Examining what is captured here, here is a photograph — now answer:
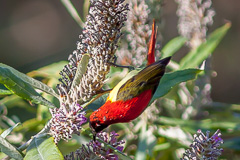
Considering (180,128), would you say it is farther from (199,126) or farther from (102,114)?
(102,114)

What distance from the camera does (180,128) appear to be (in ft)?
4.06

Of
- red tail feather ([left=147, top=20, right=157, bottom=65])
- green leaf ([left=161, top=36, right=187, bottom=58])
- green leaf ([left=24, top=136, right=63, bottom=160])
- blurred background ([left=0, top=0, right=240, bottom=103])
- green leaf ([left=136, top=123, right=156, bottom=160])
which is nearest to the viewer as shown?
green leaf ([left=24, top=136, right=63, bottom=160])

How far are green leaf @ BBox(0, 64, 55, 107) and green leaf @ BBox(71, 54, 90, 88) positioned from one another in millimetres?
72

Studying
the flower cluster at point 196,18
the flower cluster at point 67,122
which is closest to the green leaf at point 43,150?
the flower cluster at point 67,122

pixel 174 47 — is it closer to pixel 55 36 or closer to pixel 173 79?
pixel 173 79

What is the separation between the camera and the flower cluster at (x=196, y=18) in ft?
4.62

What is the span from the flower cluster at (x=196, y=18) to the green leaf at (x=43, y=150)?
0.86m

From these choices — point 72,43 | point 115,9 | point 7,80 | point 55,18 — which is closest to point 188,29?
point 115,9

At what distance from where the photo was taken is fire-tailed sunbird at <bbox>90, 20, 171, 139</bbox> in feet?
2.52

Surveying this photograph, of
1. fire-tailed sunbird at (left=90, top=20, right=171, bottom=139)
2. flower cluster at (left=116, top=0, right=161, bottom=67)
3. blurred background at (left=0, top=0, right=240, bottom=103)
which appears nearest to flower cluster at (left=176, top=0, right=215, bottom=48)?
flower cluster at (left=116, top=0, right=161, bottom=67)

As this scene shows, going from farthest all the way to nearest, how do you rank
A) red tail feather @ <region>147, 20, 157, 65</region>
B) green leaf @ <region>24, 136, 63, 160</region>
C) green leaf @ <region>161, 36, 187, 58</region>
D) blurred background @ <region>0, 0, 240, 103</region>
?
blurred background @ <region>0, 0, 240, 103</region>, green leaf @ <region>161, 36, 187, 58</region>, red tail feather @ <region>147, 20, 157, 65</region>, green leaf @ <region>24, 136, 63, 160</region>

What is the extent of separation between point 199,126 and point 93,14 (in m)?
0.63

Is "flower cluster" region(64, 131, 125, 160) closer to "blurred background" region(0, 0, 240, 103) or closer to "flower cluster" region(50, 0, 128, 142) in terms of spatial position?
"flower cluster" region(50, 0, 128, 142)

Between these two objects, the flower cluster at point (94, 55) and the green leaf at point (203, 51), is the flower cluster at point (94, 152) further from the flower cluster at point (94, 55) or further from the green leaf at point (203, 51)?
the green leaf at point (203, 51)
